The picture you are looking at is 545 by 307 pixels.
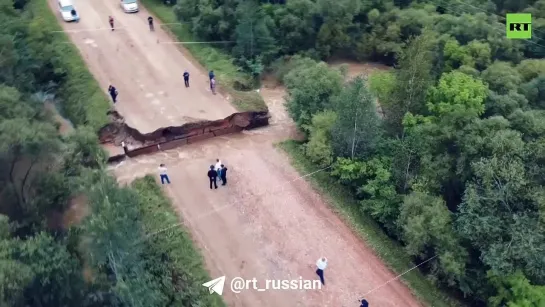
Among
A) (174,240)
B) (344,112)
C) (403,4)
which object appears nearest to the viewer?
(174,240)

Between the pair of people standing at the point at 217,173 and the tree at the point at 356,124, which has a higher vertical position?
the tree at the point at 356,124

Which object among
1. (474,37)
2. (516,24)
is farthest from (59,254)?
(516,24)

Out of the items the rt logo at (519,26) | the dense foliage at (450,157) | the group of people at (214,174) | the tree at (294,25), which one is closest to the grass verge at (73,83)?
the group of people at (214,174)

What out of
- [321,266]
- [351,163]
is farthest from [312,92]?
[321,266]

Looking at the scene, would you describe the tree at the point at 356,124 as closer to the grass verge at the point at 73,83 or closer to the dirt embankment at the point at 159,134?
the dirt embankment at the point at 159,134

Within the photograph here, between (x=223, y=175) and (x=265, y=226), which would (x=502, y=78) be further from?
(x=223, y=175)

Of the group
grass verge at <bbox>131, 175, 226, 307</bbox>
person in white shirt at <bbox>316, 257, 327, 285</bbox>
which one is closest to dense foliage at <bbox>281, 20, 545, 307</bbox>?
person in white shirt at <bbox>316, 257, 327, 285</bbox>

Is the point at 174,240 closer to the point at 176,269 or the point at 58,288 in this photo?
the point at 176,269
